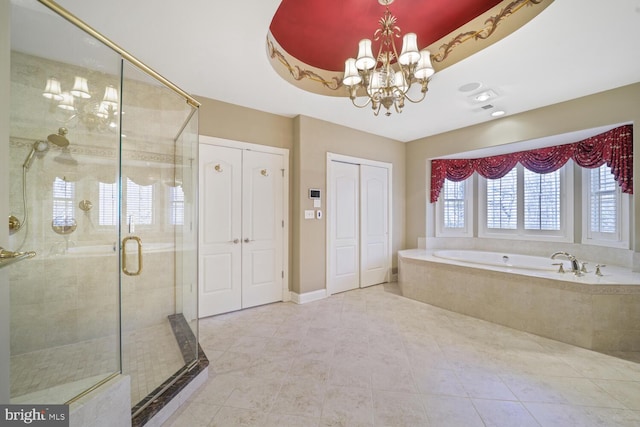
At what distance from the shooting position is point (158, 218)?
2537 millimetres

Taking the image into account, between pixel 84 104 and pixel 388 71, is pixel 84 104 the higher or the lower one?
the lower one

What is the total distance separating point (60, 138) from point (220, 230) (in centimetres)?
155

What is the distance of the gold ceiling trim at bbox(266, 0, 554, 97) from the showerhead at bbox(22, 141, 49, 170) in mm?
1922

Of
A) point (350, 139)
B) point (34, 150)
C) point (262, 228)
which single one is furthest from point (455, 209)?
point (34, 150)

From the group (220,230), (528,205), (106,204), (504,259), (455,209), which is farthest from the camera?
(455,209)

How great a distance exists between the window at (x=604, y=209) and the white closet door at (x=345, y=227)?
297 cm

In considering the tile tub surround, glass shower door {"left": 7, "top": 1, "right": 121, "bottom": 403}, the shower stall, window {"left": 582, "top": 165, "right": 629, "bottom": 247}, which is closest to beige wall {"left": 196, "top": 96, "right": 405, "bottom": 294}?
the shower stall

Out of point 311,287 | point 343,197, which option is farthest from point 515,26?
point 311,287

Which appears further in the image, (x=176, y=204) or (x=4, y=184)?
(x=176, y=204)

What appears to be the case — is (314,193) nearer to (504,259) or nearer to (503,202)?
(504,259)

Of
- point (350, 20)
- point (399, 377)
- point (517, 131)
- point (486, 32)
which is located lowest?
point (399, 377)

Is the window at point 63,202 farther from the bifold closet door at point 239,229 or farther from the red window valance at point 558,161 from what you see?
the red window valance at point 558,161

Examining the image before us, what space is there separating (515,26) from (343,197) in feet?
8.38

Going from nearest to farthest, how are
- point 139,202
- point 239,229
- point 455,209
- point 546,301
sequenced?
point 139,202 → point 546,301 → point 239,229 → point 455,209
